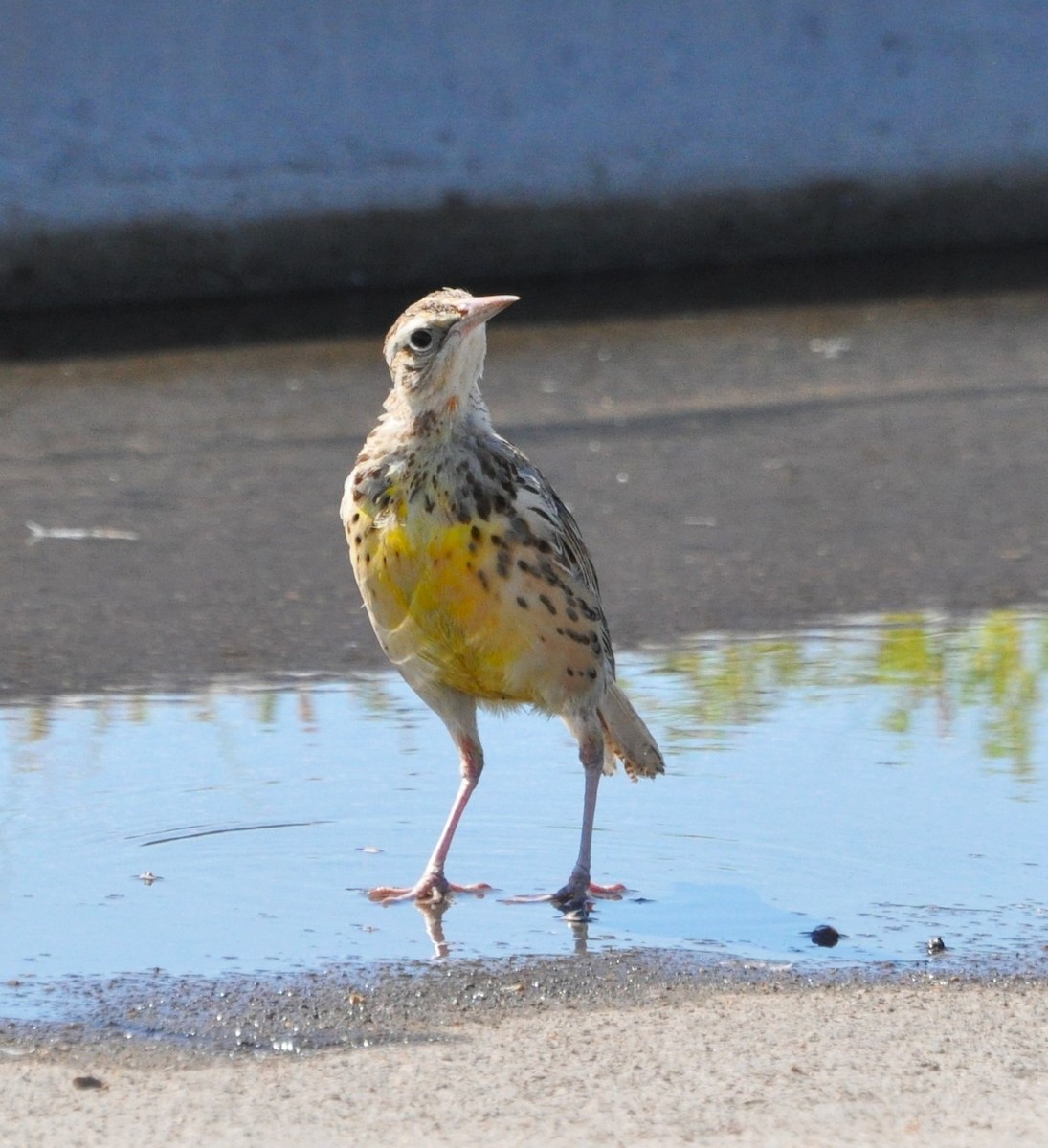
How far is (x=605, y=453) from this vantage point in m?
10.4

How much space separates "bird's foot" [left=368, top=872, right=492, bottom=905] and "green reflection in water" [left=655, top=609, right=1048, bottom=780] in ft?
4.31

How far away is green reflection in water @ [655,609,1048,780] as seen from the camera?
6.97 m

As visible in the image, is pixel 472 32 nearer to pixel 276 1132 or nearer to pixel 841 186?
pixel 841 186

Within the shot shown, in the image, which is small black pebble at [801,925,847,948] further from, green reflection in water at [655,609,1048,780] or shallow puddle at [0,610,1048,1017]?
green reflection in water at [655,609,1048,780]

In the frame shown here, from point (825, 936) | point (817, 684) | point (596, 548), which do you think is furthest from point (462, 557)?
point (596, 548)

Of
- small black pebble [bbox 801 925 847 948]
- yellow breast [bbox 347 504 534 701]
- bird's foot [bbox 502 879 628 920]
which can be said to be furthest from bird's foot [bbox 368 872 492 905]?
small black pebble [bbox 801 925 847 948]

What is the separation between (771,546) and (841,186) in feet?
18.2

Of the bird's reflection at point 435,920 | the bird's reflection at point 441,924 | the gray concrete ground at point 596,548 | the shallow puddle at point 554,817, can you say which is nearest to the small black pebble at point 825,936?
the shallow puddle at point 554,817

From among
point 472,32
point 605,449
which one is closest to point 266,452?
point 605,449

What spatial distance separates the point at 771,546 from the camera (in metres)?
9.02

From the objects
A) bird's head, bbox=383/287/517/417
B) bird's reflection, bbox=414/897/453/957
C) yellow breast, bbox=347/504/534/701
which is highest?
bird's head, bbox=383/287/517/417

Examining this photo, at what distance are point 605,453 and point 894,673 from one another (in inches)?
126

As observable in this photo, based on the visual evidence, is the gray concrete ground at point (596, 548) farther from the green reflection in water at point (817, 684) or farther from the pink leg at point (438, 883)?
the pink leg at point (438, 883)

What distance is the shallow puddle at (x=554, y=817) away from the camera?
17.6ft
